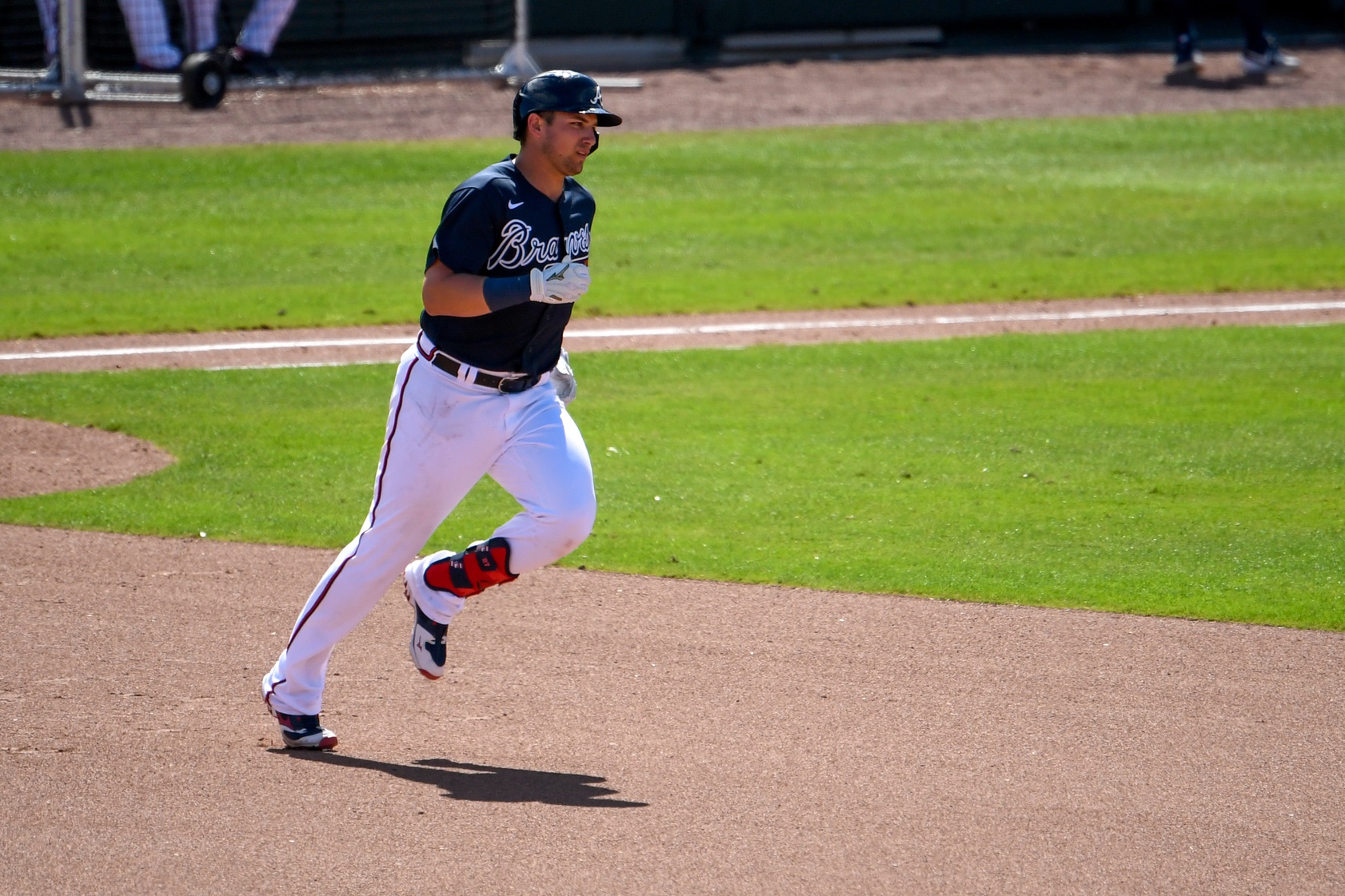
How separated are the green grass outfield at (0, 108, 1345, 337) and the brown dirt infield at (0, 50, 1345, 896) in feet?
21.5

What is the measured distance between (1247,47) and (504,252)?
1911 centimetres

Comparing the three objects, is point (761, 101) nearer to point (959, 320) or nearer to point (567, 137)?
point (959, 320)

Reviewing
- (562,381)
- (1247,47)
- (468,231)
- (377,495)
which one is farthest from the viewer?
(1247,47)

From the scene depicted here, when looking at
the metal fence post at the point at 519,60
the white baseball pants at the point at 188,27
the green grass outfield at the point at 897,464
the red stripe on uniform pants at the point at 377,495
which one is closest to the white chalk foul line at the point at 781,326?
the green grass outfield at the point at 897,464

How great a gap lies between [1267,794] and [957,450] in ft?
14.6

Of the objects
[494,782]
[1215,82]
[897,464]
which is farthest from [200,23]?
[494,782]

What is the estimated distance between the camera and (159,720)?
4.96 m

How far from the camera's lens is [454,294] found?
461 cm

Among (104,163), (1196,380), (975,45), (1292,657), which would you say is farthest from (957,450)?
(975,45)

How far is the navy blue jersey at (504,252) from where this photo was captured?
467 cm

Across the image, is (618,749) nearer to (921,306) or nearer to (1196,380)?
(1196,380)

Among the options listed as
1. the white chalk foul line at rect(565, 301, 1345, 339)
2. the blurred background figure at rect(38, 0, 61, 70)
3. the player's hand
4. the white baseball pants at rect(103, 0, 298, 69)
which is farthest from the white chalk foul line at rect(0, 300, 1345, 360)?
the white baseball pants at rect(103, 0, 298, 69)

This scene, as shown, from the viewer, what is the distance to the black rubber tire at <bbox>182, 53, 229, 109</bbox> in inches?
690

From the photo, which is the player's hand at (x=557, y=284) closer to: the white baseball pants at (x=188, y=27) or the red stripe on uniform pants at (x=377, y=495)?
the red stripe on uniform pants at (x=377, y=495)
